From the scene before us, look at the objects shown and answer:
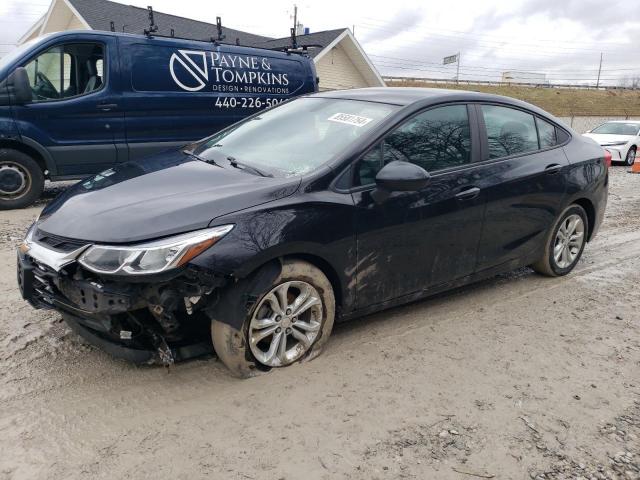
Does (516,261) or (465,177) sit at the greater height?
(465,177)

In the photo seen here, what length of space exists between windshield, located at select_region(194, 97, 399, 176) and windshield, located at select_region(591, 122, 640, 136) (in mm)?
14466

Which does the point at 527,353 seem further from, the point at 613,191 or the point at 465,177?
the point at 613,191

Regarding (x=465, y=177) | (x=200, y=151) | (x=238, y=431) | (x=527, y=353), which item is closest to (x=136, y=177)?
(x=200, y=151)

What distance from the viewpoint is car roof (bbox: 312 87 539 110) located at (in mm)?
3764

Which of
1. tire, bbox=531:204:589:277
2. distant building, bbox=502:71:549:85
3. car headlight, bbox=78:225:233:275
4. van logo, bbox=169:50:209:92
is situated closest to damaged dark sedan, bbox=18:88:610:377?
car headlight, bbox=78:225:233:275

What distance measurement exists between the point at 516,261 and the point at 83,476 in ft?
11.5

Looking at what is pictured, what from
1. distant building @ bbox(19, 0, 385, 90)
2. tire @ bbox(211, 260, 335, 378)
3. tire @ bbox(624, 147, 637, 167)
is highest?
distant building @ bbox(19, 0, 385, 90)

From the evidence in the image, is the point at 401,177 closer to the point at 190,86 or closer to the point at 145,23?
the point at 190,86

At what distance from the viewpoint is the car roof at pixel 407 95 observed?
376 centimetres

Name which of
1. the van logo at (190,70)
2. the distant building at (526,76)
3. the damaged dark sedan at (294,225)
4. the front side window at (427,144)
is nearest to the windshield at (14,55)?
the van logo at (190,70)

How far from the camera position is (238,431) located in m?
2.62

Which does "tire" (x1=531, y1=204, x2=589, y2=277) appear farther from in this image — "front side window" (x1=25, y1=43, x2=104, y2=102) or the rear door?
"front side window" (x1=25, y1=43, x2=104, y2=102)

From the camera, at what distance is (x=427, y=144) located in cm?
368

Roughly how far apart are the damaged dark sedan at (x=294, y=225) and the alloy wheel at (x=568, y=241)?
0.30 m
